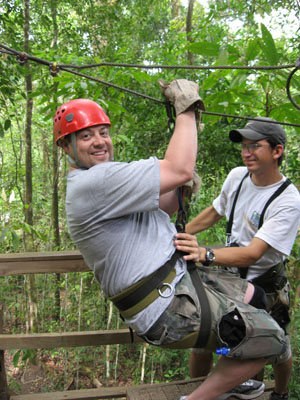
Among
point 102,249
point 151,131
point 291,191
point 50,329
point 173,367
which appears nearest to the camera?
point 102,249

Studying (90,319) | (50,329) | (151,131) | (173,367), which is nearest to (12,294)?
(50,329)

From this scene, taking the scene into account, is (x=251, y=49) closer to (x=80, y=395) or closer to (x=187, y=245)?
(x=187, y=245)

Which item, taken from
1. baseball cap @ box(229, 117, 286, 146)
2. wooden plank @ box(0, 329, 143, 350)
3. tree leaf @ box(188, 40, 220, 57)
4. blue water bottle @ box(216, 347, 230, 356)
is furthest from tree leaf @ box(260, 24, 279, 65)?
wooden plank @ box(0, 329, 143, 350)

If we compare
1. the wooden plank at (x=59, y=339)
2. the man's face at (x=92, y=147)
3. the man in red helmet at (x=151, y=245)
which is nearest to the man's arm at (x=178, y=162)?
the man in red helmet at (x=151, y=245)

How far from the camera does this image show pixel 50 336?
7.18 ft

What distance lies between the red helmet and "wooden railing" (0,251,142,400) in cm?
90

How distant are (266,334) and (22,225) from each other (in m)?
1.76

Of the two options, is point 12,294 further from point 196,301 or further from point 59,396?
point 196,301

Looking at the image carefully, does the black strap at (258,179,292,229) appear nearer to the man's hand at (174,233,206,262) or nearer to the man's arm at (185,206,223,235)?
the man's arm at (185,206,223,235)

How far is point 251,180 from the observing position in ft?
6.96

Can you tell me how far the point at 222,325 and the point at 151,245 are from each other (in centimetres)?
45

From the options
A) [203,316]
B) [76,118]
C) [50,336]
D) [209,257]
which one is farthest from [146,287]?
[50,336]

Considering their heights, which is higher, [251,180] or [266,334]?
[251,180]

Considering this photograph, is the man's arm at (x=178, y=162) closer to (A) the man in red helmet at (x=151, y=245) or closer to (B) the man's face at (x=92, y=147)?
(A) the man in red helmet at (x=151, y=245)
